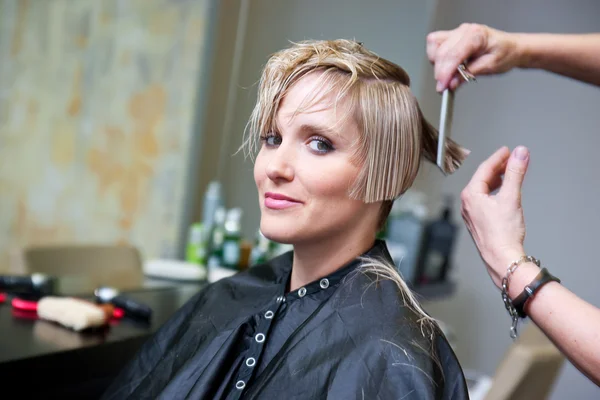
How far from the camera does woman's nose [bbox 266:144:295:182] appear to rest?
1.34 meters

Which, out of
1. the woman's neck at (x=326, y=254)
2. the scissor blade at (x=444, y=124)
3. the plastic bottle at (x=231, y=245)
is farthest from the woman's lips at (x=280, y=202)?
the plastic bottle at (x=231, y=245)

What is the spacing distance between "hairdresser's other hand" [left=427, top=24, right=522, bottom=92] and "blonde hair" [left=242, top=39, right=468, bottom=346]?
82 mm

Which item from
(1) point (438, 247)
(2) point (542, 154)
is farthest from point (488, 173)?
(2) point (542, 154)

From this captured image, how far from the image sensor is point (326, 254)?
1420 millimetres

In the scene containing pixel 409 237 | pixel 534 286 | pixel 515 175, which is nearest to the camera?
pixel 534 286

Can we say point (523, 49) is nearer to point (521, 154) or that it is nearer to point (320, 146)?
point (521, 154)

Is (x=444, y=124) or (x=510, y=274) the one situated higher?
(x=444, y=124)

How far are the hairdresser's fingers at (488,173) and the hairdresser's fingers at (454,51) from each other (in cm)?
19

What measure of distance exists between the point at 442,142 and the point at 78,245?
192 cm

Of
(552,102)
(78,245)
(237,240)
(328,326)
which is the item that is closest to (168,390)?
(328,326)

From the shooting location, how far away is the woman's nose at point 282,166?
1.34m

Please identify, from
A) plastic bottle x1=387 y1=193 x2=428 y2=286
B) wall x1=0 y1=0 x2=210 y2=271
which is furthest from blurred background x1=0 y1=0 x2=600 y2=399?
plastic bottle x1=387 y1=193 x2=428 y2=286

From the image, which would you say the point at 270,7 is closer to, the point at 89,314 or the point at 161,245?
the point at 161,245

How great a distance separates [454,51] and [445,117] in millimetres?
141
